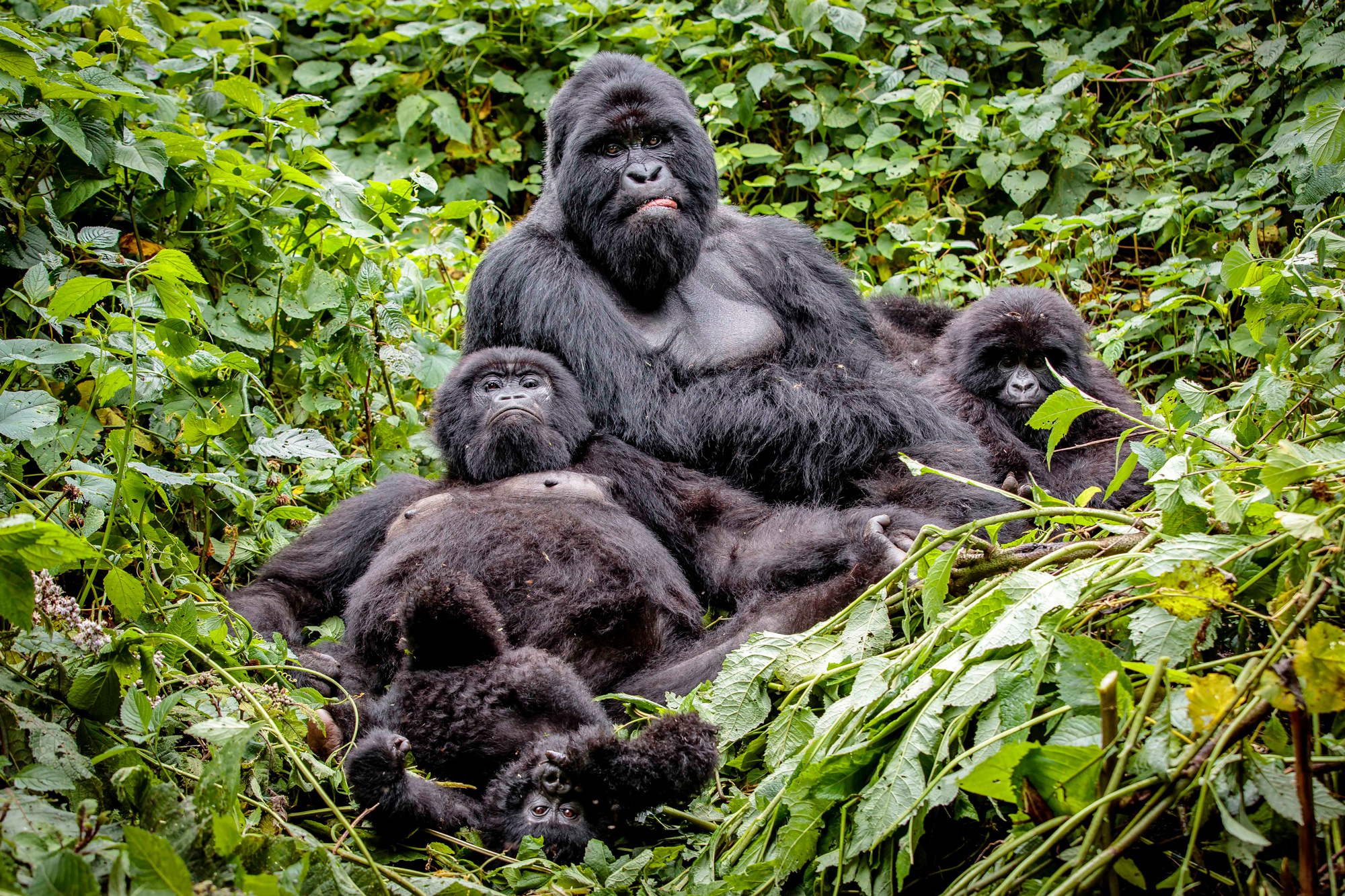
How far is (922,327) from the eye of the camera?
15.2 feet

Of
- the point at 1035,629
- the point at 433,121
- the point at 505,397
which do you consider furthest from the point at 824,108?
the point at 1035,629

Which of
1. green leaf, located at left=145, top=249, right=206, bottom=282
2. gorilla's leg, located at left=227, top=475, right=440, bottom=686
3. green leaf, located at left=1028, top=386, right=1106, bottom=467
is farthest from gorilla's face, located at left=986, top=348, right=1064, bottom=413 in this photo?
green leaf, located at left=145, top=249, right=206, bottom=282

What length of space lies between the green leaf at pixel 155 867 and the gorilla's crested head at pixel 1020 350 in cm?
315

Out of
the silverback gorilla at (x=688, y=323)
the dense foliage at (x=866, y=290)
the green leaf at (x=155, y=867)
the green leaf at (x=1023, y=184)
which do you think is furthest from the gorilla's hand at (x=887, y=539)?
the green leaf at (x=1023, y=184)

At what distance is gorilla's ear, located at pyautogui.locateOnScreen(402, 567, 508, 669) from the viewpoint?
2.48 m

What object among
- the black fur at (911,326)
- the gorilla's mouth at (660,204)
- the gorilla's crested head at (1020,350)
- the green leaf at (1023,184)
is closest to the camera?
the gorilla's mouth at (660,204)

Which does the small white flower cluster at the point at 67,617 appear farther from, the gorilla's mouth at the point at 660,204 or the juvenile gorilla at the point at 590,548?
the gorilla's mouth at the point at 660,204

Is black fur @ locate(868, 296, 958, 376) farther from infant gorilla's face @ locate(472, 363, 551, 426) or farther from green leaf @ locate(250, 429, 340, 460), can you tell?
green leaf @ locate(250, 429, 340, 460)

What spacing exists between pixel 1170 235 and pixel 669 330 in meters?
2.29

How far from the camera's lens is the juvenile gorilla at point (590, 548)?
286 centimetres

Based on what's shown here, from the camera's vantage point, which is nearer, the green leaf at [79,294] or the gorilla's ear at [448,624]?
the green leaf at [79,294]

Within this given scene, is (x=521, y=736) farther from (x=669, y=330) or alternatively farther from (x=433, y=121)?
(x=433, y=121)

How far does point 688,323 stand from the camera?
3.72m

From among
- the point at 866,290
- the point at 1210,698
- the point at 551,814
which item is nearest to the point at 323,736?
the point at 551,814
